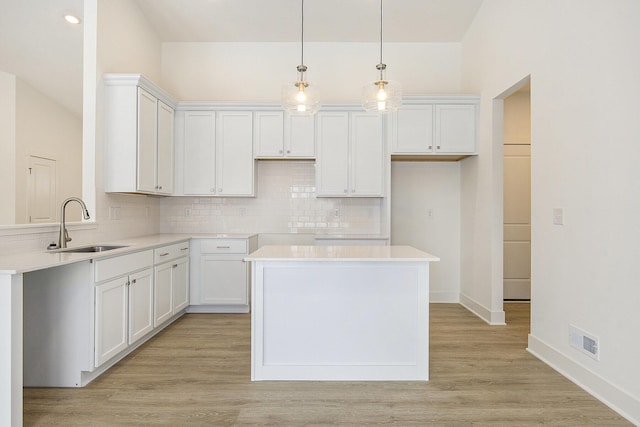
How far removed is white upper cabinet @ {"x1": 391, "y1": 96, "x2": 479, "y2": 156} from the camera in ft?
14.2

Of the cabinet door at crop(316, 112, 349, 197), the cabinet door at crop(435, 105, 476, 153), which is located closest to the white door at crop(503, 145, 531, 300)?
the cabinet door at crop(435, 105, 476, 153)

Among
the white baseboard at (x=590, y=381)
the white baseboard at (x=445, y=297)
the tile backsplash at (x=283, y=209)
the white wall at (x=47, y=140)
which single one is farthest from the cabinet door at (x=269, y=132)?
the white baseboard at (x=590, y=381)

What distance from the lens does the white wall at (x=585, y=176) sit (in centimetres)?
213

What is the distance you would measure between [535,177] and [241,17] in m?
3.62

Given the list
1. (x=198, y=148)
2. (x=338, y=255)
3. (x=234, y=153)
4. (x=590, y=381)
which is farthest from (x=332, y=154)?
(x=590, y=381)

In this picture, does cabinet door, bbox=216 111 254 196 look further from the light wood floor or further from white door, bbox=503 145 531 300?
white door, bbox=503 145 531 300

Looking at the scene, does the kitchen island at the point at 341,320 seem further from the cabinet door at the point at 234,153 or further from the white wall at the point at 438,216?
the white wall at the point at 438,216

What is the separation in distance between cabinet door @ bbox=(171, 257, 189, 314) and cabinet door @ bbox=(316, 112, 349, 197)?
1706 millimetres

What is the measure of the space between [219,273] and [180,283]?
437mm

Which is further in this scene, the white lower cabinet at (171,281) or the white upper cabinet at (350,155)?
the white upper cabinet at (350,155)

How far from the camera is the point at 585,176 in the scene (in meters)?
2.48

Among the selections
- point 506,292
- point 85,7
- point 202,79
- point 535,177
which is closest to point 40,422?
point 85,7

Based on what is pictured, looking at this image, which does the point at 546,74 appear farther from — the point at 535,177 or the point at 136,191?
the point at 136,191

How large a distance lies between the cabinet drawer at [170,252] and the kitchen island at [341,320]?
133cm
